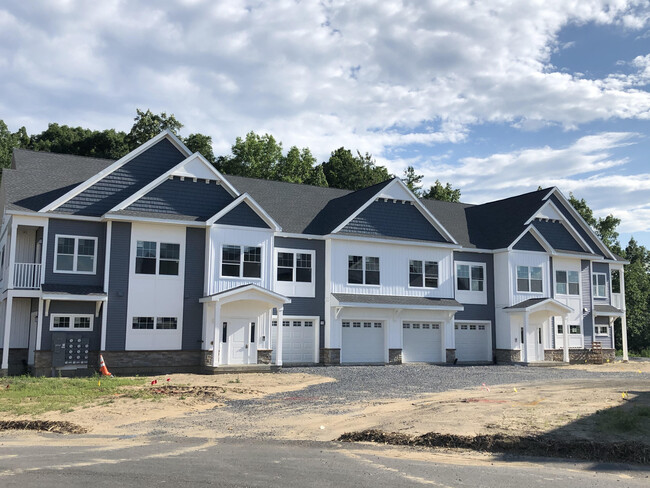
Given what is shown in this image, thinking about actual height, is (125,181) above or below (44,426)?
above

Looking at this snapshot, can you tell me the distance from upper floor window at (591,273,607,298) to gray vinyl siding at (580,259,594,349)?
2312 mm

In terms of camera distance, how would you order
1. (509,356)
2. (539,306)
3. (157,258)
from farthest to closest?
(509,356) < (539,306) < (157,258)

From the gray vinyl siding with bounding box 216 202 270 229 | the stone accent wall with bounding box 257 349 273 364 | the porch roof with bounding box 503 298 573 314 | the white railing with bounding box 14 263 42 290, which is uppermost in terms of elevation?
the gray vinyl siding with bounding box 216 202 270 229

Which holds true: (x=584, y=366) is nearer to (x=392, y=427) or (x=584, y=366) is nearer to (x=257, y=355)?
(x=257, y=355)

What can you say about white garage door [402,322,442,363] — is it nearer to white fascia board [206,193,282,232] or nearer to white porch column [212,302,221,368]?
white fascia board [206,193,282,232]

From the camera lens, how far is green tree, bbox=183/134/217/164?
5040 cm

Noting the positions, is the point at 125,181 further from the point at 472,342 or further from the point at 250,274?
the point at 472,342

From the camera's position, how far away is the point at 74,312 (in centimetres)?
2417

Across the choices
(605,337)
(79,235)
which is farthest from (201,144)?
(605,337)

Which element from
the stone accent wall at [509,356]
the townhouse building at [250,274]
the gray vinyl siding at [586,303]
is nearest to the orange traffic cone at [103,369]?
the townhouse building at [250,274]

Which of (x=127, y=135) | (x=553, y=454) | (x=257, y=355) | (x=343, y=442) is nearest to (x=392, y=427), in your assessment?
(x=343, y=442)

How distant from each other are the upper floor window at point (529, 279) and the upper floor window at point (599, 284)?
649 cm

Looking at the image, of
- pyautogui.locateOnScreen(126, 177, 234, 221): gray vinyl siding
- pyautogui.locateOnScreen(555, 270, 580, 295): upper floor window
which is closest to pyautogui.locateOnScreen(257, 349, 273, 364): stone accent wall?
pyautogui.locateOnScreen(126, 177, 234, 221): gray vinyl siding

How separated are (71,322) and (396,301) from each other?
14.3 metres
